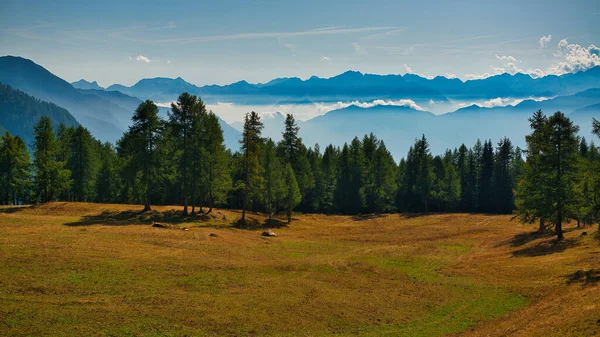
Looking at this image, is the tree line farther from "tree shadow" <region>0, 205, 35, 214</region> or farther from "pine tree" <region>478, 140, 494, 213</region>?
"tree shadow" <region>0, 205, 35, 214</region>

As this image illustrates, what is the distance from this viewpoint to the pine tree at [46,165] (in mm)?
66750

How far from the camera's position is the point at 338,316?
1035 inches

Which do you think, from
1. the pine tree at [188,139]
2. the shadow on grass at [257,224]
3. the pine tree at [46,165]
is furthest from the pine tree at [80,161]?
the shadow on grass at [257,224]

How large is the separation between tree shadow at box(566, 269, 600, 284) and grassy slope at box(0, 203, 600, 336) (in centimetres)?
70

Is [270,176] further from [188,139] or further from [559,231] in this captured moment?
[559,231]

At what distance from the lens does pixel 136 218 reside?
52.1 m

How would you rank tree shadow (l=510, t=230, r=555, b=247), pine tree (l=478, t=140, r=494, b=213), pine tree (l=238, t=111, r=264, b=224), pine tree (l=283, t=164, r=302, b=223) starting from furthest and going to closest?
pine tree (l=478, t=140, r=494, b=213)
pine tree (l=283, t=164, r=302, b=223)
pine tree (l=238, t=111, r=264, b=224)
tree shadow (l=510, t=230, r=555, b=247)

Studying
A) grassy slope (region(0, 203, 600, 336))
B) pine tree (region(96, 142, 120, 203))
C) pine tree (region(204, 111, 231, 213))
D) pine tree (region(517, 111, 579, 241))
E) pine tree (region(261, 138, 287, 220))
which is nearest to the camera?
grassy slope (region(0, 203, 600, 336))

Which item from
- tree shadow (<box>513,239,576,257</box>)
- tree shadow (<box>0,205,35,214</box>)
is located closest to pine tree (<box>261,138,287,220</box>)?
tree shadow (<box>0,205,35,214</box>)

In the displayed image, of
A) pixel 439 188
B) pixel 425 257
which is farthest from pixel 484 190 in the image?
pixel 425 257

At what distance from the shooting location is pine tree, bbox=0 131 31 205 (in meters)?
67.2

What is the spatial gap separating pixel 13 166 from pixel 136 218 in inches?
1243

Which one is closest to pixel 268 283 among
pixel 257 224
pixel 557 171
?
pixel 257 224

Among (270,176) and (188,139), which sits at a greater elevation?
(188,139)
